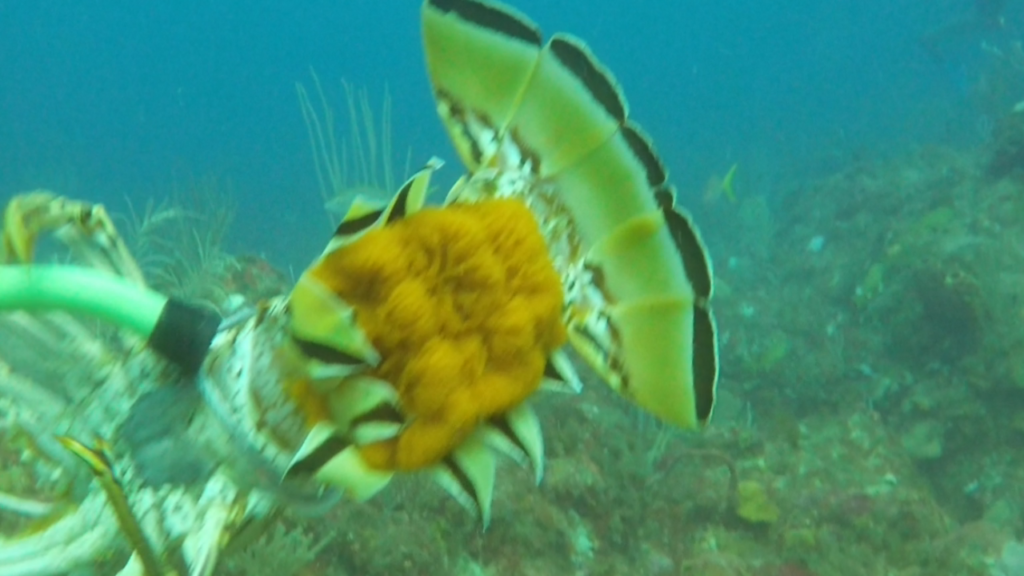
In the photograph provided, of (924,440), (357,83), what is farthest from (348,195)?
(357,83)

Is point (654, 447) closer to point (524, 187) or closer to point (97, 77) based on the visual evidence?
point (524, 187)

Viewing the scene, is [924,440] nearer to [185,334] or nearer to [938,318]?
[938,318]

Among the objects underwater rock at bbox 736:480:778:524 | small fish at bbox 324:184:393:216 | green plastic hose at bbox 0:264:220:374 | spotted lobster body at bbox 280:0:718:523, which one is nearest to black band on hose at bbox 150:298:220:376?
green plastic hose at bbox 0:264:220:374

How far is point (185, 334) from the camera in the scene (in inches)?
55.7

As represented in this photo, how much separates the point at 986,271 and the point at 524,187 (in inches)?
329

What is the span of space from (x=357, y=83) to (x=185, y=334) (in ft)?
131

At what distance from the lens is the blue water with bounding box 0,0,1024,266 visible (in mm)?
24766

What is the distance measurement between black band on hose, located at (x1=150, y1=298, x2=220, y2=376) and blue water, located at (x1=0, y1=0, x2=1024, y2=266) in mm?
4608

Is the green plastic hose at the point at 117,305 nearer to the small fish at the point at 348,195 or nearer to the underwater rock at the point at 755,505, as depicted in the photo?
the underwater rock at the point at 755,505

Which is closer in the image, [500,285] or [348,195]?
[500,285]

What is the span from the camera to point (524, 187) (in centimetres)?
174

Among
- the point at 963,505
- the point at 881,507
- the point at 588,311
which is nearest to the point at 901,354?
the point at 963,505

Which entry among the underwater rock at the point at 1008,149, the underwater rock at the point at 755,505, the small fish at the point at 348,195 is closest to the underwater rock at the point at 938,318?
the underwater rock at the point at 1008,149

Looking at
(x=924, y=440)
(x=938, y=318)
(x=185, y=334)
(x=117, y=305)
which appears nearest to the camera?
(x=117, y=305)
